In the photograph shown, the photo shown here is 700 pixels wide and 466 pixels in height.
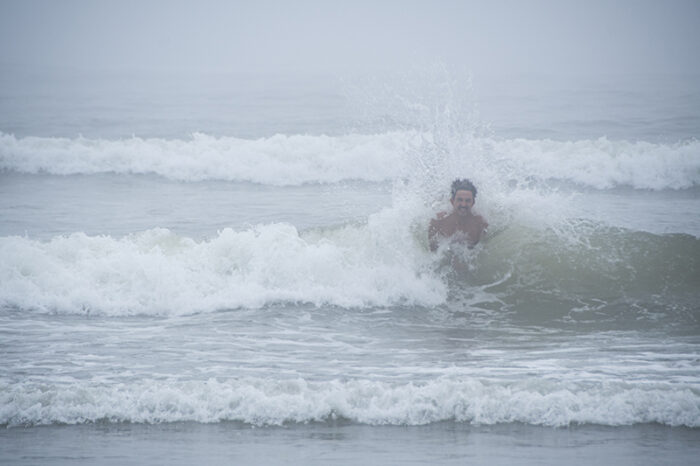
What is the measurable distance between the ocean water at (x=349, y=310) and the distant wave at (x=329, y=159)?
0.10 metres

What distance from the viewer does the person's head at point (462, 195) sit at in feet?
30.6

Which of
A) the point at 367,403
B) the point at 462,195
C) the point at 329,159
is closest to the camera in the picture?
the point at 367,403

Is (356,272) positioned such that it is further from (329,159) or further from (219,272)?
(329,159)

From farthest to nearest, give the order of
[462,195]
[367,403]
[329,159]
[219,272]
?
1. [329,159]
2. [219,272]
3. [462,195]
4. [367,403]

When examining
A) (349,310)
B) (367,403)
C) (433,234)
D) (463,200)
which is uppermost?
(463,200)

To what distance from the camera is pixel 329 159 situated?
1991 centimetres

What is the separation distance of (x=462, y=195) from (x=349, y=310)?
202 centimetres

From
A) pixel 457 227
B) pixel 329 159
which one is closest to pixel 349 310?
pixel 457 227

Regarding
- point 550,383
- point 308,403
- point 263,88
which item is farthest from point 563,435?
point 263,88

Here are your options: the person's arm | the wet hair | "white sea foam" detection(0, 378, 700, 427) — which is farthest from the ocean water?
the wet hair

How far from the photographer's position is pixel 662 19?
84.4 metres

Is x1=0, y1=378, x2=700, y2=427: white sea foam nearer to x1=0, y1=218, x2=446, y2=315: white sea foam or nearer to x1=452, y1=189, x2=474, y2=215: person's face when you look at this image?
x1=0, y1=218, x2=446, y2=315: white sea foam

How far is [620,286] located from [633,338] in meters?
1.87

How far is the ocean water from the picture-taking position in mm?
5406
